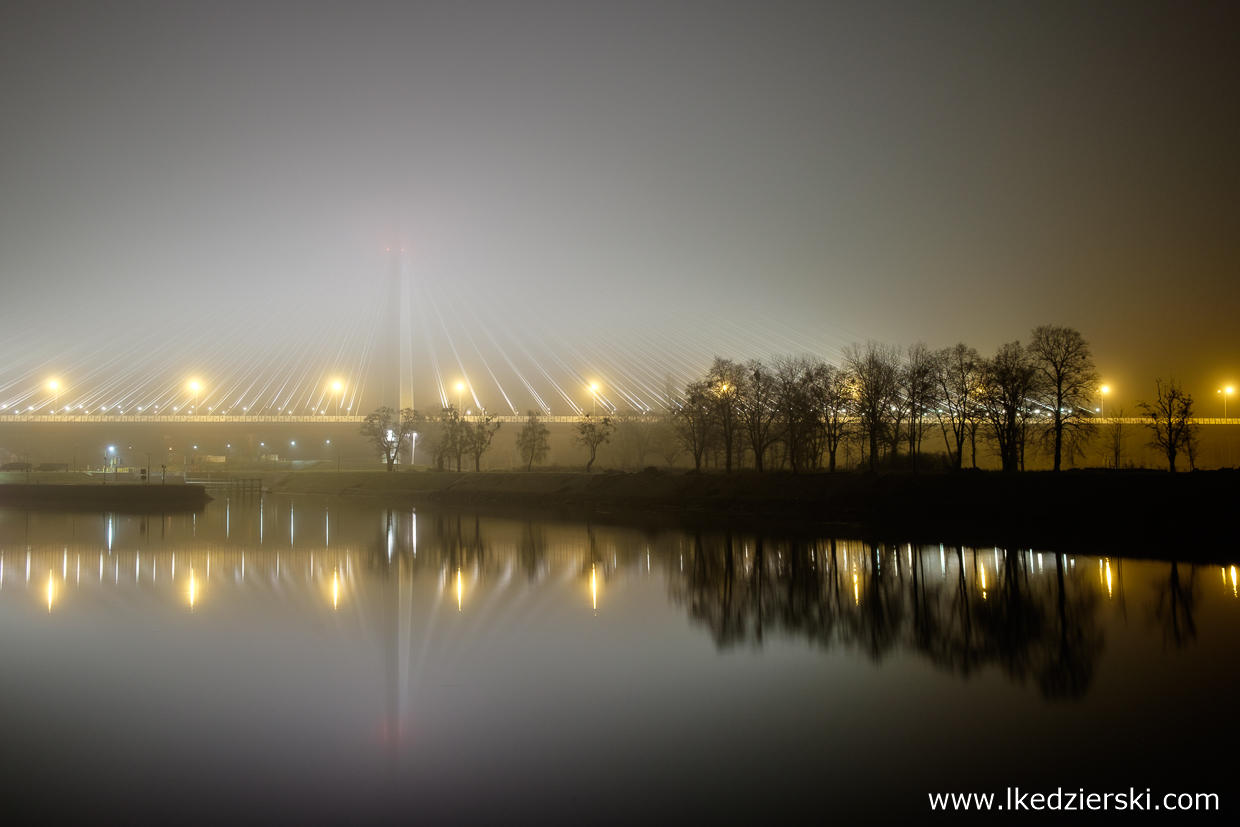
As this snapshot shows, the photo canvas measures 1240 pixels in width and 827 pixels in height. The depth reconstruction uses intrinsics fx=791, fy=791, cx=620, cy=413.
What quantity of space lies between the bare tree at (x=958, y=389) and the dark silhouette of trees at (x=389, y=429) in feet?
121

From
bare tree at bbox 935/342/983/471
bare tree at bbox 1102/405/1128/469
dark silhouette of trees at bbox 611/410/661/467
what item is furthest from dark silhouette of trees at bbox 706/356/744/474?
bare tree at bbox 1102/405/1128/469

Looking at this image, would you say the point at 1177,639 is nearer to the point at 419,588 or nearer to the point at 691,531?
the point at 419,588

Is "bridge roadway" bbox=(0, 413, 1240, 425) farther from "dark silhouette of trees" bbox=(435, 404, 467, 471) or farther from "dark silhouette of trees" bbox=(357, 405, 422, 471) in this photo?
"dark silhouette of trees" bbox=(435, 404, 467, 471)

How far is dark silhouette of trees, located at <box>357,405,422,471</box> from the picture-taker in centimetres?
5641

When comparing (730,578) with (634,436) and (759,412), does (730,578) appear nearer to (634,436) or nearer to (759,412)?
(759,412)

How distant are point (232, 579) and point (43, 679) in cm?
668

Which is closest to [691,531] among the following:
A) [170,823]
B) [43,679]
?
[43,679]

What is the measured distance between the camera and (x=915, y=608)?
10992mm

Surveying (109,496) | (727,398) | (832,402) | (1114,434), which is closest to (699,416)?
(727,398)

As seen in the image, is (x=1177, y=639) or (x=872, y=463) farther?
(x=872, y=463)

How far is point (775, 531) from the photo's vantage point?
22422mm

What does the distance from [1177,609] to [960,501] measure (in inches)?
556

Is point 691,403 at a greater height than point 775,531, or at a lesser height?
greater

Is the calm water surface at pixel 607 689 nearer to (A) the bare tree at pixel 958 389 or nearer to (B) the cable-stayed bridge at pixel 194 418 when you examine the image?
(A) the bare tree at pixel 958 389
